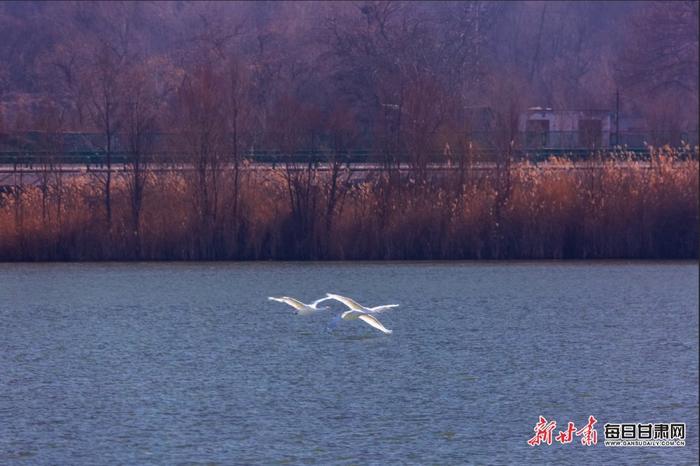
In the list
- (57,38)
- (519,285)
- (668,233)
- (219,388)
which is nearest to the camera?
(219,388)

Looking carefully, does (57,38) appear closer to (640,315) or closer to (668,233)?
(668,233)

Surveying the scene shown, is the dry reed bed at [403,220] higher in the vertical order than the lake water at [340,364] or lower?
higher

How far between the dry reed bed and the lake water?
4.71 feet

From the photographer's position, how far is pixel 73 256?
33.7 meters

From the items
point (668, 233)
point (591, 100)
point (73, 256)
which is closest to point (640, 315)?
point (668, 233)

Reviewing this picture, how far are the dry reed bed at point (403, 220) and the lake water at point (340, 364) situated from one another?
4.71 feet

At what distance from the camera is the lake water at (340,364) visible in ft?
51.3

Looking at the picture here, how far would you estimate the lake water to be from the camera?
15.6 m

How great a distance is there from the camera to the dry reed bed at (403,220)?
33.2 metres

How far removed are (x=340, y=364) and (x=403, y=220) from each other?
13713mm

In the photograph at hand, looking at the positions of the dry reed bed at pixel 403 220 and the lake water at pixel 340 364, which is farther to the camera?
the dry reed bed at pixel 403 220

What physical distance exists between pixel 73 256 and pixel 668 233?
1628 cm

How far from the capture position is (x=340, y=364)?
2047cm

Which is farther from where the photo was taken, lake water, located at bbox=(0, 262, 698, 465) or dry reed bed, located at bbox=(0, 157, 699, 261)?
dry reed bed, located at bbox=(0, 157, 699, 261)
